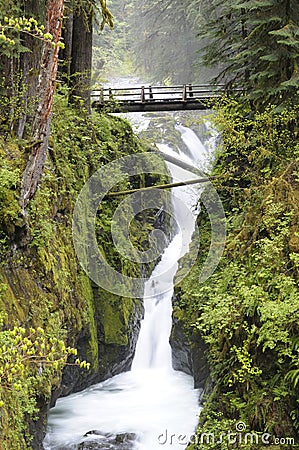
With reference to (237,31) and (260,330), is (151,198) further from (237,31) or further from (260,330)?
(260,330)

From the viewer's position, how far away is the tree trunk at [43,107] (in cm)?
695

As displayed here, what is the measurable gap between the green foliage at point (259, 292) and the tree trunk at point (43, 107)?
3.21 metres

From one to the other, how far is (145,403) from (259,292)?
5.14m

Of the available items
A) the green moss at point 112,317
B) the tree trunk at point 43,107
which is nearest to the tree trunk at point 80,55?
the green moss at point 112,317

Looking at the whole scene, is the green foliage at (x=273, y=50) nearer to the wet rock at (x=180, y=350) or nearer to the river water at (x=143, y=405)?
the river water at (x=143, y=405)

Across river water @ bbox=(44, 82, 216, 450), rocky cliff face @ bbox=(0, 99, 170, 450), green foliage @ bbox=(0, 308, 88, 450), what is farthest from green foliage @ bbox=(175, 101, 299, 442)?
green foliage @ bbox=(0, 308, 88, 450)

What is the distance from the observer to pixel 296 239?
742 cm

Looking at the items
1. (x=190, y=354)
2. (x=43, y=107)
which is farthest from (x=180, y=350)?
(x=43, y=107)

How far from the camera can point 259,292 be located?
698 centimetres

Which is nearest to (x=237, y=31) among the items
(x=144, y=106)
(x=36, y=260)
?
(x=144, y=106)

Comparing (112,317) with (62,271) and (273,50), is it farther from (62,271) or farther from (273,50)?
(273,50)

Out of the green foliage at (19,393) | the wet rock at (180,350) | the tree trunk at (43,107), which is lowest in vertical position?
the wet rock at (180,350)

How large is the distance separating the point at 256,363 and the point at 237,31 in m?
8.64

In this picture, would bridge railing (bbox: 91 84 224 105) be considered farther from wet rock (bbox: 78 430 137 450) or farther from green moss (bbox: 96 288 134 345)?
wet rock (bbox: 78 430 137 450)
